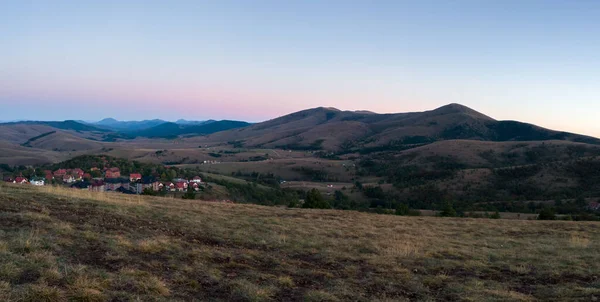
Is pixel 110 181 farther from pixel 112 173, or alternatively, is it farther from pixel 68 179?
pixel 68 179

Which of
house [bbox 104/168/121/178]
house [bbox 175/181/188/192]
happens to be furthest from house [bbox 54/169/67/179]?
house [bbox 175/181/188/192]

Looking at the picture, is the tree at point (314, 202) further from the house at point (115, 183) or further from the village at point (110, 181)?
the house at point (115, 183)

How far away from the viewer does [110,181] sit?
83.9 m

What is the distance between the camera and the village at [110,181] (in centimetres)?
7788

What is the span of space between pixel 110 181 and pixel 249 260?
84.7m

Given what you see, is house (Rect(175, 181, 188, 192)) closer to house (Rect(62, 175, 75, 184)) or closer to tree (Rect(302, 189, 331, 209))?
house (Rect(62, 175, 75, 184))

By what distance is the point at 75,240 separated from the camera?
10.6 metres

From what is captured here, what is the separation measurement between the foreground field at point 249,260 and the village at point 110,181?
6275 centimetres

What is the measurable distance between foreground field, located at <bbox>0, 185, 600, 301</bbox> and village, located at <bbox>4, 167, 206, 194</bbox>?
62748mm

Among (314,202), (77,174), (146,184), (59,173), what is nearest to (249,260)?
(314,202)

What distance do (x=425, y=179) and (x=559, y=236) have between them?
91287 mm

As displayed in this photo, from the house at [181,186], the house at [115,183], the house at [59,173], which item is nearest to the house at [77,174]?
the house at [59,173]

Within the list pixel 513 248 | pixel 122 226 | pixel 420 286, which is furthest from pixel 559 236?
pixel 122 226

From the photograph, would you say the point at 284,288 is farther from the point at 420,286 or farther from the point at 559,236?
the point at 559,236
